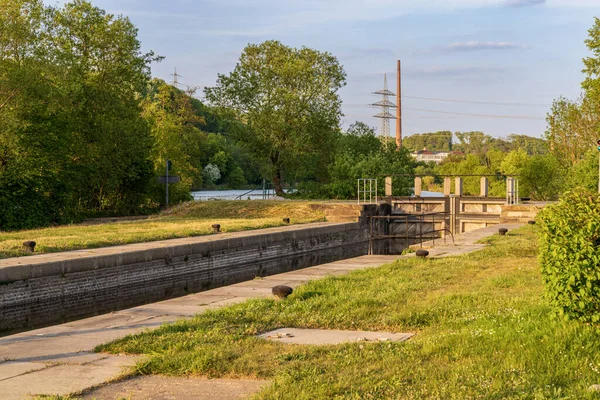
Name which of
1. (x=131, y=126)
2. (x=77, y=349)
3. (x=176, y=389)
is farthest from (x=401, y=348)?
(x=131, y=126)

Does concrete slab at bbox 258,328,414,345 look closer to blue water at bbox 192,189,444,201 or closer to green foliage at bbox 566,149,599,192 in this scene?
green foliage at bbox 566,149,599,192

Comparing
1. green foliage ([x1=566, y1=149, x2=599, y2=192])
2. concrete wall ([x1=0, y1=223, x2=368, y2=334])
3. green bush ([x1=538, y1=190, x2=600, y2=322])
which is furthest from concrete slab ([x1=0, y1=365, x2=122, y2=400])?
green foliage ([x1=566, y1=149, x2=599, y2=192])

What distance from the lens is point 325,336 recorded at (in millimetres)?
8477

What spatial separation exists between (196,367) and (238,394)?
0.94 meters

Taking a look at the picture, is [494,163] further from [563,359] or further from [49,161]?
[563,359]

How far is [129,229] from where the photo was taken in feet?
88.1

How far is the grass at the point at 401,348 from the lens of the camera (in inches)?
236

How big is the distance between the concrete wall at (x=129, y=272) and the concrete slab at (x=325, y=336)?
8.67 metres

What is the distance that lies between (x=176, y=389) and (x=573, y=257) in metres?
4.66

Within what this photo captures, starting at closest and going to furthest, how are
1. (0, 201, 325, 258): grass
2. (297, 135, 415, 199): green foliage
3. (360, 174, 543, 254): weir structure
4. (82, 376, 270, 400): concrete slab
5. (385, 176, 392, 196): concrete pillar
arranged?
(82, 376, 270, 400): concrete slab → (0, 201, 325, 258): grass → (360, 174, 543, 254): weir structure → (385, 176, 392, 196): concrete pillar → (297, 135, 415, 199): green foliage

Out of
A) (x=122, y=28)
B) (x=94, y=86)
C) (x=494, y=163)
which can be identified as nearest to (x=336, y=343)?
(x=94, y=86)

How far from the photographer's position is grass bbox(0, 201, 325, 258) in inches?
806

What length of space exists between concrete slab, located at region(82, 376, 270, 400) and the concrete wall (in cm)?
961

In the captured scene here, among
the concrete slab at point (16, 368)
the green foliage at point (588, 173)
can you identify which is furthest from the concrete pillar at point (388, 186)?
the concrete slab at point (16, 368)
